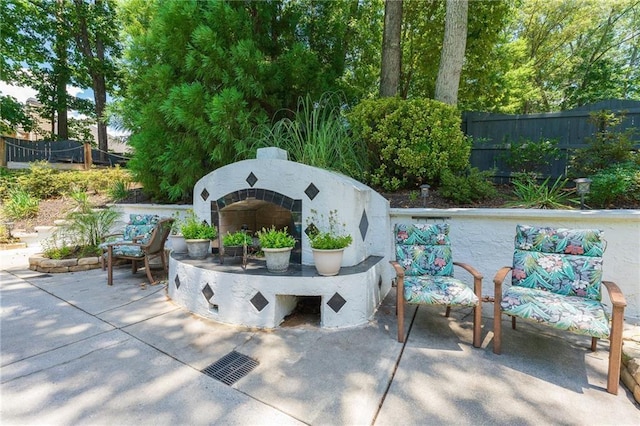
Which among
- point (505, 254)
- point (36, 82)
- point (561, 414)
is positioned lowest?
point (561, 414)

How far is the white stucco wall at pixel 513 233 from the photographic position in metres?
3.21

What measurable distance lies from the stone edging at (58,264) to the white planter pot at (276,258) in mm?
4024

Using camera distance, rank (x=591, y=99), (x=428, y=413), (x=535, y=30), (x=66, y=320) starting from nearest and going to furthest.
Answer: (x=428, y=413) → (x=66, y=320) → (x=591, y=99) → (x=535, y=30)

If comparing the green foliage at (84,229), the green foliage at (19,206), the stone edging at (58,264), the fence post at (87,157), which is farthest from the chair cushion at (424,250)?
the fence post at (87,157)

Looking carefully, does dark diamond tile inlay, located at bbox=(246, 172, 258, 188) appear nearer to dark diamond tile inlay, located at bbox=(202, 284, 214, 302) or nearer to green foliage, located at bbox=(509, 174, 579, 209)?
dark diamond tile inlay, located at bbox=(202, 284, 214, 302)

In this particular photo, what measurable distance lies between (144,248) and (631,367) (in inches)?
205

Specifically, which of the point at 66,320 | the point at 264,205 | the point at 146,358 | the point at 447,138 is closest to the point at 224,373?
the point at 146,358

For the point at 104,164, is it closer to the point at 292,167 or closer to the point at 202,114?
the point at 202,114

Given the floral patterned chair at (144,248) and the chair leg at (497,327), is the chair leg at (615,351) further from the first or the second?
the floral patterned chair at (144,248)

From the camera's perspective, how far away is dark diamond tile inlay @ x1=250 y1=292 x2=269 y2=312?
9.84ft

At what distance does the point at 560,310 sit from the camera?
233 cm

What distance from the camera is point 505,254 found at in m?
3.72

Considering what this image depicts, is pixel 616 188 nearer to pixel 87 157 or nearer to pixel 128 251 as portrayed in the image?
pixel 128 251

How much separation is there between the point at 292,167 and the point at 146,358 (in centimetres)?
233
